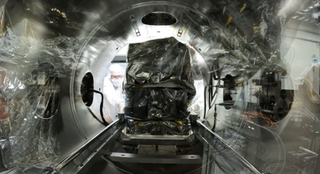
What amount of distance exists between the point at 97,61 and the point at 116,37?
0.33 metres

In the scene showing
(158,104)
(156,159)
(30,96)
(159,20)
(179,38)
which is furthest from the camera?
(179,38)

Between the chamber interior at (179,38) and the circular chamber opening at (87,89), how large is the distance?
0.22 feet

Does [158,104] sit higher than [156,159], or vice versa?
[158,104]

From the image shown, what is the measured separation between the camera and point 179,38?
228cm

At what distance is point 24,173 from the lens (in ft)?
3.65

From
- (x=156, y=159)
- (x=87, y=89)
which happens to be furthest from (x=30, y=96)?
(x=156, y=159)

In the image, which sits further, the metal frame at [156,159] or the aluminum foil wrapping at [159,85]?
the aluminum foil wrapping at [159,85]

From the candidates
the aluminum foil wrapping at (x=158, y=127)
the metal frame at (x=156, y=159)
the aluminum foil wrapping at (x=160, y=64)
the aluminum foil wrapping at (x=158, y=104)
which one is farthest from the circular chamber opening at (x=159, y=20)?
the metal frame at (x=156, y=159)

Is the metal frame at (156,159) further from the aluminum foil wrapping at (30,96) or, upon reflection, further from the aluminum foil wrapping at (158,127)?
the aluminum foil wrapping at (158,127)

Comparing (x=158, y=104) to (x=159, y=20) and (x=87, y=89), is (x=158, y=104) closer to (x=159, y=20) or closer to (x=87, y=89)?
(x=87, y=89)

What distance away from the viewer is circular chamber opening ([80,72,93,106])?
77.5 inches

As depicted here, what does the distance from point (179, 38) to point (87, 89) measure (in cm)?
116

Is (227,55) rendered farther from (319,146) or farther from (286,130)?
(319,146)

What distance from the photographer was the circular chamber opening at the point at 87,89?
1.97 metres
